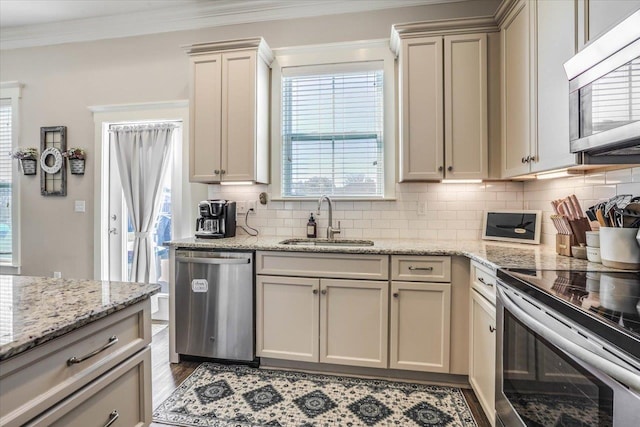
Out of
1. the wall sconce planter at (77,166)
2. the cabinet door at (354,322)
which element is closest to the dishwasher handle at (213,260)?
the cabinet door at (354,322)

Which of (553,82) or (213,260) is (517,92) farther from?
(213,260)

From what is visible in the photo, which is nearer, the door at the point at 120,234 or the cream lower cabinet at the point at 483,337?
the cream lower cabinet at the point at 483,337

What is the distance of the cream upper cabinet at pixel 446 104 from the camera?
7.73ft

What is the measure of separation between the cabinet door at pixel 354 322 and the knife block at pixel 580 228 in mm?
1115

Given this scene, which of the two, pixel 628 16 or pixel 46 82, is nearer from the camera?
pixel 628 16

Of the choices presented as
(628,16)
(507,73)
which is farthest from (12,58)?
(628,16)

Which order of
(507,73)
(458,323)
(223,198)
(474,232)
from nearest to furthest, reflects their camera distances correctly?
(458,323) → (507,73) → (474,232) → (223,198)

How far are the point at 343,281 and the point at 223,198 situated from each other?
4.86 feet

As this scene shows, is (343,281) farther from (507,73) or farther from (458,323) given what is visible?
A: (507,73)

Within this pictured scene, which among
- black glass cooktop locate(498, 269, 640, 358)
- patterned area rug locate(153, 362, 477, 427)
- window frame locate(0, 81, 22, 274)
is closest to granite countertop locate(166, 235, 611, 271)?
black glass cooktop locate(498, 269, 640, 358)

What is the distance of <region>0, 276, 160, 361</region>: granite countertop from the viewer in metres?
0.72

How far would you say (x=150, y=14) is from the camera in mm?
3100

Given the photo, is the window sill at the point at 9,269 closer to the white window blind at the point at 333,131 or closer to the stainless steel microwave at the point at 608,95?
the white window blind at the point at 333,131

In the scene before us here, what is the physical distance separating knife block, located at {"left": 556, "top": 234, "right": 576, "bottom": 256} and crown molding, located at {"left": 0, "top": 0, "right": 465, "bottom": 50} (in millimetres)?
2126
